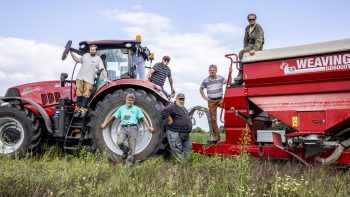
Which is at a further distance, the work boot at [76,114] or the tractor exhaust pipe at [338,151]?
the work boot at [76,114]

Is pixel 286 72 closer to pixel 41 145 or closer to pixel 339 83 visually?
pixel 339 83

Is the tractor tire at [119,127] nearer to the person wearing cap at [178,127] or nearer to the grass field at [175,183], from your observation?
the person wearing cap at [178,127]

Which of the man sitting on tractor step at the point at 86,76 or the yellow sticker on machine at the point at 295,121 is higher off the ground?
the man sitting on tractor step at the point at 86,76

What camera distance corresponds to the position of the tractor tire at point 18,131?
23.9 feet

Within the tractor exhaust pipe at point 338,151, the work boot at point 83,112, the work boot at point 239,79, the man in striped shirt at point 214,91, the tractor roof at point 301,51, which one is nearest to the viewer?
the tractor exhaust pipe at point 338,151

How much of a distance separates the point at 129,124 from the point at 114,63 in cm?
166

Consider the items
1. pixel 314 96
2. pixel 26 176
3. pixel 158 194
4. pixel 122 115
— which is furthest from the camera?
pixel 122 115

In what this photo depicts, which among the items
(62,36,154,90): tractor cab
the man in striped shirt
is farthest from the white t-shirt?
the man in striped shirt

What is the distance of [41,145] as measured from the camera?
24.9ft

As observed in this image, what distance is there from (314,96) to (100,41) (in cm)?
426

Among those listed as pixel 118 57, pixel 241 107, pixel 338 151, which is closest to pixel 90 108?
pixel 118 57

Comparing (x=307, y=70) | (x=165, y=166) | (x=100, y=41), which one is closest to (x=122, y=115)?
(x=165, y=166)

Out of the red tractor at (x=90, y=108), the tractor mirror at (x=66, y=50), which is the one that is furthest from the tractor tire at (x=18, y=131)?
the tractor mirror at (x=66, y=50)

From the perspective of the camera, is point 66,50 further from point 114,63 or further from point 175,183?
point 175,183
